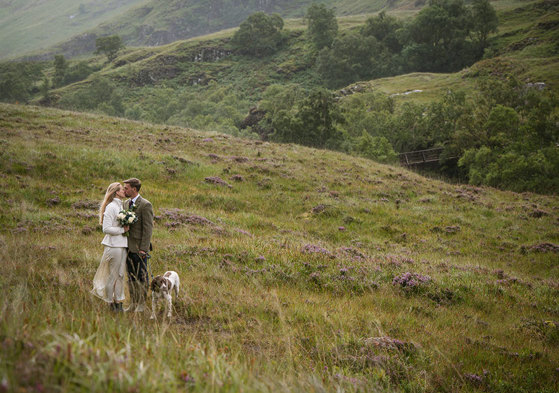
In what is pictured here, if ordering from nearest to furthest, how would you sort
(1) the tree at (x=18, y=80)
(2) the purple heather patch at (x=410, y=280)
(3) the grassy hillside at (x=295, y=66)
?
(2) the purple heather patch at (x=410, y=280)
(3) the grassy hillside at (x=295, y=66)
(1) the tree at (x=18, y=80)

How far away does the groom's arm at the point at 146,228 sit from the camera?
6.53m

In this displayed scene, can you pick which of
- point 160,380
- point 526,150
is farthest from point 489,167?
point 160,380

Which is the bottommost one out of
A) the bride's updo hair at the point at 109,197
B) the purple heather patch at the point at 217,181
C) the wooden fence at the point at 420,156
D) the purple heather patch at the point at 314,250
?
the wooden fence at the point at 420,156

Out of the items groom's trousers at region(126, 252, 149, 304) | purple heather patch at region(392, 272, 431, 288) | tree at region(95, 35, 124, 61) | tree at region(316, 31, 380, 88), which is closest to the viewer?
groom's trousers at region(126, 252, 149, 304)

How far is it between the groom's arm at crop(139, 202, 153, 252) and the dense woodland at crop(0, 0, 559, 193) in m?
33.2

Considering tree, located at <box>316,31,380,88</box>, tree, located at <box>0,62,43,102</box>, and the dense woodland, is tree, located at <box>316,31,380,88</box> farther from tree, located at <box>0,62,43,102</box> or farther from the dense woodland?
tree, located at <box>0,62,43,102</box>

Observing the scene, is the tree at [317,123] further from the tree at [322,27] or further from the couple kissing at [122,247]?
the tree at [322,27]

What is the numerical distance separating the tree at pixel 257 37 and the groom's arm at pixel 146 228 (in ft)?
410

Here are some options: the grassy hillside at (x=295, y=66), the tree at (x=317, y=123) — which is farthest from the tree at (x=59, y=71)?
the tree at (x=317, y=123)

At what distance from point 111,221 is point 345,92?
2918 inches

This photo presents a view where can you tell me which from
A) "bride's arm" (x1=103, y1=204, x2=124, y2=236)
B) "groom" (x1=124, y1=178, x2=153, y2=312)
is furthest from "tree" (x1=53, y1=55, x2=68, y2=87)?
"bride's arm" (x1=103, y1=204, x2=124, y2=236)

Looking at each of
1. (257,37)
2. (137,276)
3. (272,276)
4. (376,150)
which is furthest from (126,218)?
(257,37)

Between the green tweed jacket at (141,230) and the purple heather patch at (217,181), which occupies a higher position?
the green tweed jacket at (141,230)

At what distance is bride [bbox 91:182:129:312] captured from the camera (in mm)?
6168
